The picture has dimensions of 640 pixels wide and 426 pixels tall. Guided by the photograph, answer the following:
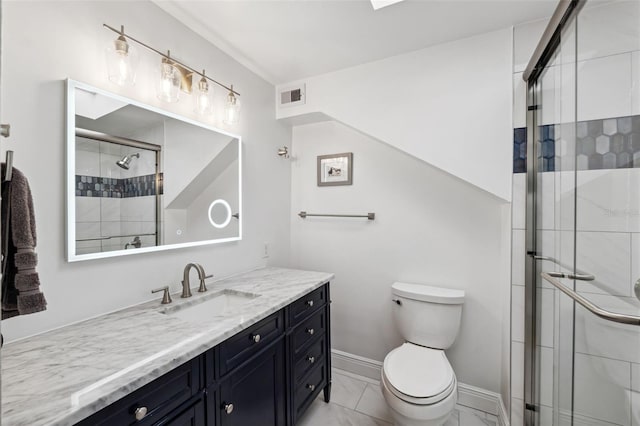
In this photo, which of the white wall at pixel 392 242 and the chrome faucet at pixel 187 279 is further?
the white wall at pixel 392 242

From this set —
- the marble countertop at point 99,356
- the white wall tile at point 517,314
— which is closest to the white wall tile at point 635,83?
the white wall tile at point 517,314

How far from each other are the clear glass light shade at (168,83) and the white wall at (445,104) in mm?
1064

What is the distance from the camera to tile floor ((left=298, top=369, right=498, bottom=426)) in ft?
6.19

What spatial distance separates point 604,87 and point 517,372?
1.49 metres

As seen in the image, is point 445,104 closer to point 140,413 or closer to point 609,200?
point 609,200

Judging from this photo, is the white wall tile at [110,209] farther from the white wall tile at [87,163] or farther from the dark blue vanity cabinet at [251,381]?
the dark blue vanity cabinet at [251,381]

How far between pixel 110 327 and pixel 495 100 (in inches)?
87.9

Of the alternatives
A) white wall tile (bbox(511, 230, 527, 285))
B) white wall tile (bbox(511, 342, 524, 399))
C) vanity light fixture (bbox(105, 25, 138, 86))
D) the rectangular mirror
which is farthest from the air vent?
white wall tile (bbox(511, 342, 524, 399))

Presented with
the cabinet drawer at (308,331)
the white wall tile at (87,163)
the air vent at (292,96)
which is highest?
the air vent at (292,96)

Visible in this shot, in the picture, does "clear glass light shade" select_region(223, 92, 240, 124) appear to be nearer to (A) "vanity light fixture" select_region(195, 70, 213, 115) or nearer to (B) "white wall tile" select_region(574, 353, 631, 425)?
(A) "vanity light fixture" select_region(195, 70, 213, 115)

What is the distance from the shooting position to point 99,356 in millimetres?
992

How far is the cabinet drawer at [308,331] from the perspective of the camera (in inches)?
66.5

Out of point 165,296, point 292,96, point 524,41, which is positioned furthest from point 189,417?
point 524,41

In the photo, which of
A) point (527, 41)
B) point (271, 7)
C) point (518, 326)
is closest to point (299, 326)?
point (518, 326)
